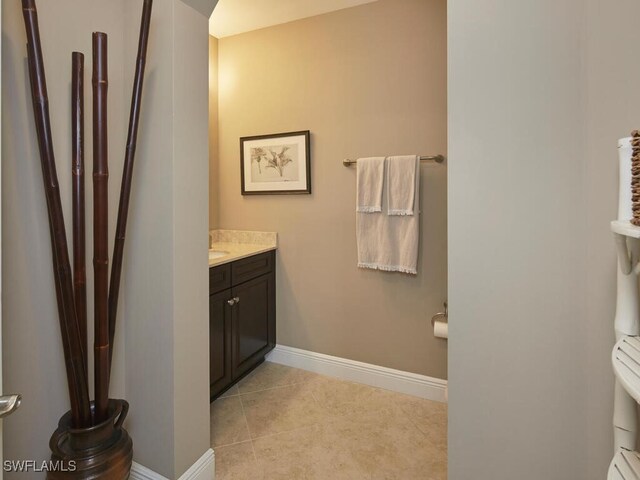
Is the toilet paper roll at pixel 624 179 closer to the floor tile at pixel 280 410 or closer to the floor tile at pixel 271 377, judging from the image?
the floor tile at pixel 280 410

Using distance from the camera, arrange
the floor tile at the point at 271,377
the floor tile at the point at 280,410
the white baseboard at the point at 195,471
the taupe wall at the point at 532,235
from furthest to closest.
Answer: the floor tile at the point at 271,377 → the floor tile at the point at 280,410 → the white baseboard at the point at 195,471 → the taupe wall at the point at 532,235

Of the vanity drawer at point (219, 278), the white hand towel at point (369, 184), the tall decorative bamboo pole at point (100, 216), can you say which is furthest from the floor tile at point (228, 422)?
the white hand towel at point (369, 184)

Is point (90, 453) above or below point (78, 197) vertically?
below

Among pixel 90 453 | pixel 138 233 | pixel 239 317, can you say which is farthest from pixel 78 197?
pixel 239 317

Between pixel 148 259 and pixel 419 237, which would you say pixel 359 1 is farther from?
pixel 148 259

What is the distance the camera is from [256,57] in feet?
8.61

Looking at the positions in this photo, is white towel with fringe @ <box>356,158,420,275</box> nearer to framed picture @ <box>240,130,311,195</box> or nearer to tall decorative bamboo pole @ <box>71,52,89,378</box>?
framed picture @ <box>240,130,311,195</box>

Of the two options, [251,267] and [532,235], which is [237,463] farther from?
[532,235]

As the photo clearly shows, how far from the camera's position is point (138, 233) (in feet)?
4.62

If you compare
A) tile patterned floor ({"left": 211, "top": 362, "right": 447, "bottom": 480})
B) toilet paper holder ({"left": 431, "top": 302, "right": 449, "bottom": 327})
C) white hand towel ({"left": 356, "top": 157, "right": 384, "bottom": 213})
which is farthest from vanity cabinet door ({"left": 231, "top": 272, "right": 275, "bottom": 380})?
toilet paper holder ({"left": 431, "top": 302, "right": 449, "bottom": 327})

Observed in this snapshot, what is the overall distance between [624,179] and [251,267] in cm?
204

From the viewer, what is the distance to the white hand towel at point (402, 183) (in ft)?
6.91

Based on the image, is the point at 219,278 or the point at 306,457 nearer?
the point at 306,457

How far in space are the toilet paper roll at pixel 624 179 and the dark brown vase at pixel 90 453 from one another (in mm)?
1569
